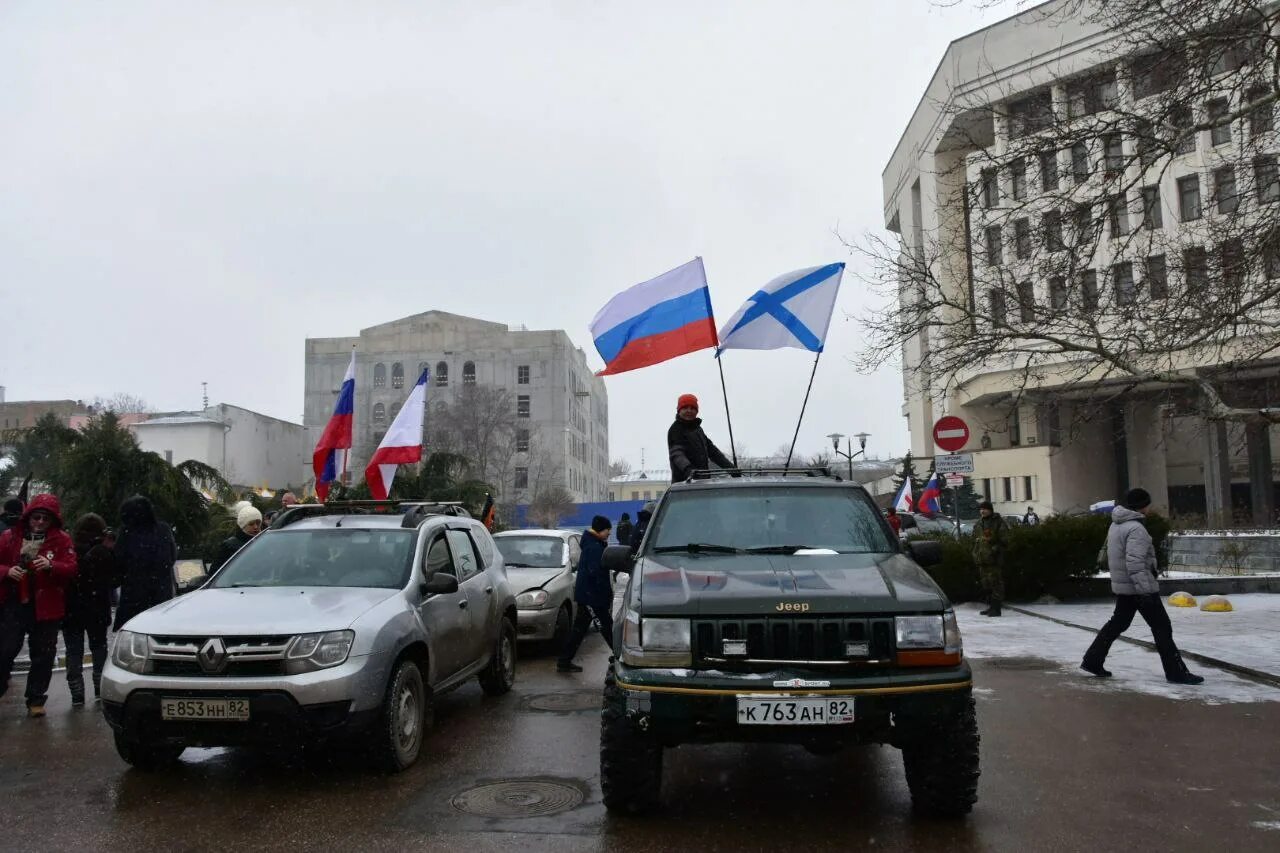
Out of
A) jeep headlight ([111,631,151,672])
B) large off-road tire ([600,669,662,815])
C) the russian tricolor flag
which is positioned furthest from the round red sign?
jeep headlight ([111,631,151,672])

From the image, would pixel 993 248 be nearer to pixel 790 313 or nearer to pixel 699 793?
pixel 790 313

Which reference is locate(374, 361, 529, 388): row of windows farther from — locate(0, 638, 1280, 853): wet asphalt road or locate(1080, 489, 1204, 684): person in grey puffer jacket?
locate(0, 638, 1280, 853): wet asphalt road

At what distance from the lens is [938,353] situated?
13.2 meters

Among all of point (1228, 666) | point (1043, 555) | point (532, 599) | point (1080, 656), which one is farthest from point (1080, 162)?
point (532, 599)

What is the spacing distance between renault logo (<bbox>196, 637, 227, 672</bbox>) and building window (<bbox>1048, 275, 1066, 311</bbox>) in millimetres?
9682

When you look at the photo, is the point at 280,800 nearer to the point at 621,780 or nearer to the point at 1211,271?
the point at 621,780

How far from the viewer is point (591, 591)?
10.1 metres

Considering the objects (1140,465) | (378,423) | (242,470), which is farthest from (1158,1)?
(242,470)

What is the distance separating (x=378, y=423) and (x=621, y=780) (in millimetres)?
90042

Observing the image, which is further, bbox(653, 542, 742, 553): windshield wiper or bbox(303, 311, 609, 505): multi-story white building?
bbox(303, 311, 609, 505): multi-story white building

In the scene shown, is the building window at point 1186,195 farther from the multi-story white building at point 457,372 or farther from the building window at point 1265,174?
the multi-story white building at point 457,372

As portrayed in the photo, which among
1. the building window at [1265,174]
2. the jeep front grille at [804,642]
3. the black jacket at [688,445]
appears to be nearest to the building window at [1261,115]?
the building window at [1265,174]

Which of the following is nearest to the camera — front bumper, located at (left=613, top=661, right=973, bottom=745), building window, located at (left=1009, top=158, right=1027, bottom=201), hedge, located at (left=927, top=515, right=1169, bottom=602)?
front bumper, located at (left=613, top=661, right=973, bottom=745)

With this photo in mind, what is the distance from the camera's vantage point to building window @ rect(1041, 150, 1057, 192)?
10.6m
